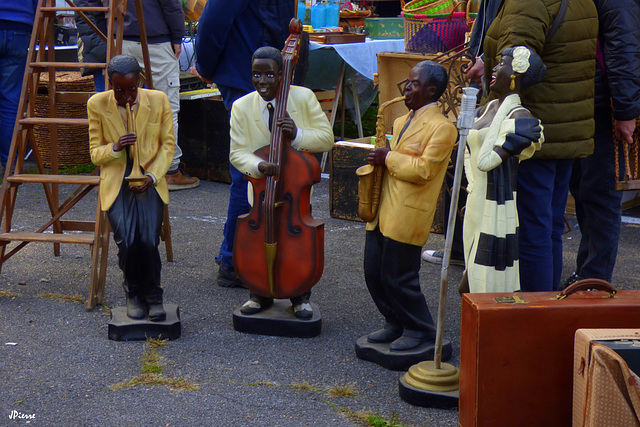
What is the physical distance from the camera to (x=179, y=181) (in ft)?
23.5

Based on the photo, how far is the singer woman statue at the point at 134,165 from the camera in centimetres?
378

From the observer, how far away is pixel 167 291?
4.66 meters

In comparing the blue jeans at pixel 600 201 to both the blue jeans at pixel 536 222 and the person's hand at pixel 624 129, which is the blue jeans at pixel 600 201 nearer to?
the person's hand at pixel 624 129

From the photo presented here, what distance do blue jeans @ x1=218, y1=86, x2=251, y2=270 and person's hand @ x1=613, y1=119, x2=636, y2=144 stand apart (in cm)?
200

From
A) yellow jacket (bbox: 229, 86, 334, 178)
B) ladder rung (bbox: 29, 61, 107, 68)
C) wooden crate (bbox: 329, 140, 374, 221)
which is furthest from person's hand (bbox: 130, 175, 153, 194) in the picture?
wooden crate (bbox: 329, 140, 374, 221)

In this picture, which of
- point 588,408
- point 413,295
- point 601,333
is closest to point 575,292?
point 601,333

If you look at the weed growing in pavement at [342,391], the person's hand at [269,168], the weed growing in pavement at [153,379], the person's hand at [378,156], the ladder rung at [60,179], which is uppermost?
the person's hand at [378,156]

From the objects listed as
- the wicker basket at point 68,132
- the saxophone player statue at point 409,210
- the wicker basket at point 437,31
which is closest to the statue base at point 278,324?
the saxophone player statue at point 409,210

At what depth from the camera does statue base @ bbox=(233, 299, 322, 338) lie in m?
3.98

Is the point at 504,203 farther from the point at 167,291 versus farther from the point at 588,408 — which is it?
the point at 167,291

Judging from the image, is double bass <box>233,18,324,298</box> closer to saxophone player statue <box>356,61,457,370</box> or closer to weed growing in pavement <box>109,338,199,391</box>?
saxophone player statue <box>356,61,457,370</box>

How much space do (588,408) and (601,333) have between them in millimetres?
245

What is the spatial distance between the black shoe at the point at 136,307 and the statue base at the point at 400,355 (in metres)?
1.13

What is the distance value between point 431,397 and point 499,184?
35.3 inches
